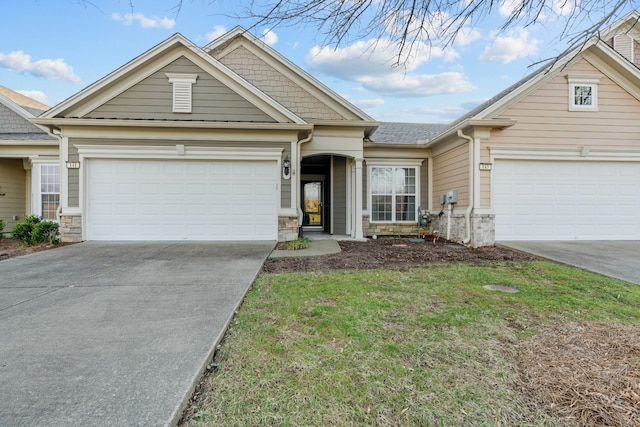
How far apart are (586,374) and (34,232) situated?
10.2 m

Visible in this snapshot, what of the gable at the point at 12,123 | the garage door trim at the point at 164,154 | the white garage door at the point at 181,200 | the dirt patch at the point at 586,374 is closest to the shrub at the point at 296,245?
the white garage door at the point at 181,200

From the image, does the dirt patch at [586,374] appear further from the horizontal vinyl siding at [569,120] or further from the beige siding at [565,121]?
the horizontal vinyl siding at [569,120]

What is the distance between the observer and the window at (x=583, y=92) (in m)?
8.52

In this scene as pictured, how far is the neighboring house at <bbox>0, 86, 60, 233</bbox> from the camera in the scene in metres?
10.4

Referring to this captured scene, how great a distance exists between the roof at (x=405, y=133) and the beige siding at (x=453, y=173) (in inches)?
46.0

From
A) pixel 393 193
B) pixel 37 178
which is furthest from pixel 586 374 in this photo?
pixel 37 178

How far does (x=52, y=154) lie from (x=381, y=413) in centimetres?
1290

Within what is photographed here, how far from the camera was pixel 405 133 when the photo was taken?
39.6 ft

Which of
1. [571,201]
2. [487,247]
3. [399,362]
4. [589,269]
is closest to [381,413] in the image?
[399,362]

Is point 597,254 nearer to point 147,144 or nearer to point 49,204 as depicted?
point 147,144

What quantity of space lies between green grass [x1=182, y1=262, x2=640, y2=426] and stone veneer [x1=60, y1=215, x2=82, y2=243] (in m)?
6.26

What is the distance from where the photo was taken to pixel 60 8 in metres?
3.26

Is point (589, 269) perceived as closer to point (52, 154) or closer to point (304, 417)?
point (304, 417)

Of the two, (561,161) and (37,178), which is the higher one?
(561,161)
